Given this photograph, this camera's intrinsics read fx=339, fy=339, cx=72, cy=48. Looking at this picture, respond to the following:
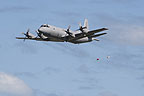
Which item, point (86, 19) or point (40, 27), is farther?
point (86, 19)

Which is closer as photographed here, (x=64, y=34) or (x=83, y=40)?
(x=64, y=34)

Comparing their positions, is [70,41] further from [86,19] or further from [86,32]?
[86,19]

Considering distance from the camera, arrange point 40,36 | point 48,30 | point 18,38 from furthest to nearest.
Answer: point 18,38, point 40,36, point 48,30

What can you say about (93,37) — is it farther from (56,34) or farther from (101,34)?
(56,34)

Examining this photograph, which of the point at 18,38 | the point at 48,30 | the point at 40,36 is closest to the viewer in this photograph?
the point at 48,30

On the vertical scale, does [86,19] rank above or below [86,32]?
above

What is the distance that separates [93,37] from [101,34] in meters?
5.40

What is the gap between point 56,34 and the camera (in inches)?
4163

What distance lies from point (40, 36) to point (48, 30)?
25.0 feet

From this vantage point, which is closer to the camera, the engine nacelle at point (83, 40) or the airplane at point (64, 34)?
the airplane at point (64, 34)

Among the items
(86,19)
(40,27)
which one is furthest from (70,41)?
(86,19)

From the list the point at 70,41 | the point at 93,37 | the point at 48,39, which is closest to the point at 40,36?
the point at 48,39

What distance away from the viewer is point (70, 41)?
11038cm

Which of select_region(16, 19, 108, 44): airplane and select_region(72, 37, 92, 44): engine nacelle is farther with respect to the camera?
select_region(72, 37, 92, 44): engine nacelle
